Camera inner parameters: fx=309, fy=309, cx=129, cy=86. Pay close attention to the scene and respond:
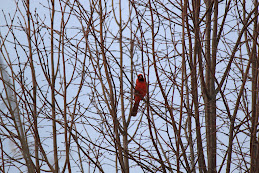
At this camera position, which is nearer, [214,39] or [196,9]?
[196,9]

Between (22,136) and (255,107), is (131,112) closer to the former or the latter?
(255,107)

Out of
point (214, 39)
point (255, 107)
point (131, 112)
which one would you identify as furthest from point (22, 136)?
point (131, 112)

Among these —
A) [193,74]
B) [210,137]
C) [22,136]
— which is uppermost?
[193,74]

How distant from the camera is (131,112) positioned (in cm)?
373

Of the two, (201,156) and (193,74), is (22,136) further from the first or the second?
(201,156)

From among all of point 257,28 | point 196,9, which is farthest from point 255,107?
point 196,9

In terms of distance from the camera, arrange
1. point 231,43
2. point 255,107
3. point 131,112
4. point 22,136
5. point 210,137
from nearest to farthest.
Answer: point 22,136 < point 255,107 < point 210,137 < point 231,43 < point 131,112

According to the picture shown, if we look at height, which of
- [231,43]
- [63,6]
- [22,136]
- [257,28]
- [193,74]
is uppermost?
[63,6]

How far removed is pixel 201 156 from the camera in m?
2.33

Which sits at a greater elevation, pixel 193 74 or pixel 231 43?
pixel 231 43

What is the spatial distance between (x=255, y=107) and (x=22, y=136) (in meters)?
1.65

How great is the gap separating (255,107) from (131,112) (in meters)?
1.75

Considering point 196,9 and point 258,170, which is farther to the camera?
point 196,9

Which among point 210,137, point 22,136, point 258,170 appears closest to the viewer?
point 22,136
